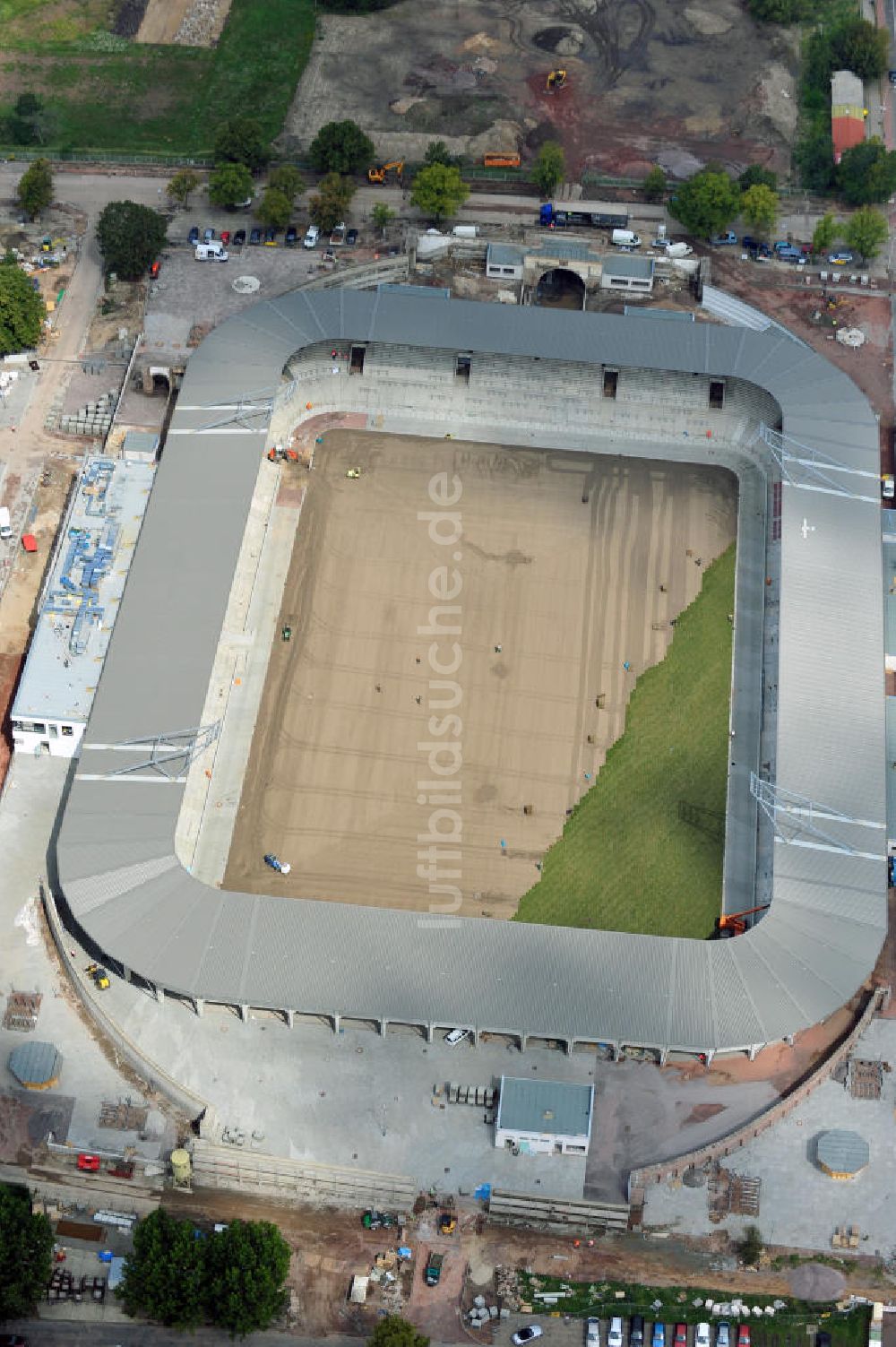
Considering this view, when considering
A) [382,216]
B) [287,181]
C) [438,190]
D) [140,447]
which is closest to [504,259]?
[438,190]

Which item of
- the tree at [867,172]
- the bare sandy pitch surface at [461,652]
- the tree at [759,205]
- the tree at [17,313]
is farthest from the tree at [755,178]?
the tree at [17,313]

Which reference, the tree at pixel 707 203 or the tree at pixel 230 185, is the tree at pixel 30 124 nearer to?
the tree at pixel 230 185

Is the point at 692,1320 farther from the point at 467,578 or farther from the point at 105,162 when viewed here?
the point at 105,162

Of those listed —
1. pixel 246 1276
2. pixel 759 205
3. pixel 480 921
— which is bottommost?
pixel 246 1276

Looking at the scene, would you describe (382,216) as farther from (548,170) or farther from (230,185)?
(548,170)

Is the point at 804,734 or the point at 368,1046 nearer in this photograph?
the point at 368,1046

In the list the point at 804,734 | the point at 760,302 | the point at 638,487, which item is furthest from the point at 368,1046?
the point at 760,302

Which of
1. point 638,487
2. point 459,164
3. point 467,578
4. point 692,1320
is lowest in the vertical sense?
point 692,1320
